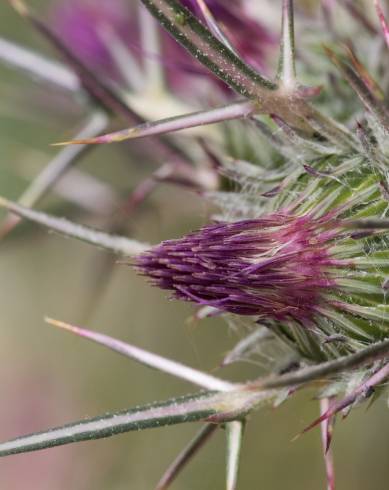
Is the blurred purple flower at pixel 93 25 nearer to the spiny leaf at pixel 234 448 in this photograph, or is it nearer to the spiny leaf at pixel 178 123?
the spiny leaf at pixel 178 123

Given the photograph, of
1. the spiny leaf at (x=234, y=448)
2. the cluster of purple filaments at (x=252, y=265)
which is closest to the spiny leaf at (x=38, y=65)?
the cluster of purple filaments at (x=252, y=265)

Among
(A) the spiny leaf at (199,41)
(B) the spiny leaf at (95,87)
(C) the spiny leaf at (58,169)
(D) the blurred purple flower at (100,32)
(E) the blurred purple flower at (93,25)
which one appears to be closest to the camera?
(A) the spiny leaf at (199,41)

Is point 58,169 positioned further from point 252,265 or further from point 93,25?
point 93,25

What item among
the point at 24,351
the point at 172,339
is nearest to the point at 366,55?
the point at 172,339

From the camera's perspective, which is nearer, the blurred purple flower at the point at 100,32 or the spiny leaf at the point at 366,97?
the spiny leaf at the point at 366,97

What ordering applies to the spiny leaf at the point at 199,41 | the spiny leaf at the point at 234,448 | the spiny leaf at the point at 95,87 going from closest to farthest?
1. the spiny leaf at the point at 199,41
2. the spiny leaf at the point at 234,448
3. the spiny leaf at the point at 95,87

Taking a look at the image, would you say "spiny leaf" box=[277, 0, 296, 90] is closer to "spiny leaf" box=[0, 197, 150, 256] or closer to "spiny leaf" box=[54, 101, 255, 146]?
"spiny leaf" box=[54, 101, 255, 146]

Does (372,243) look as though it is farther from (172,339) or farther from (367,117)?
(172,339)
